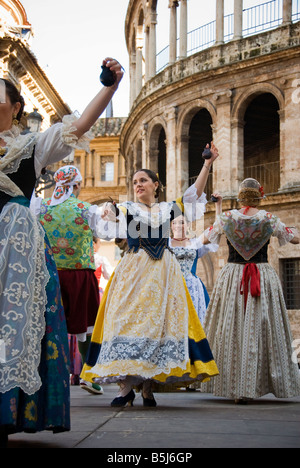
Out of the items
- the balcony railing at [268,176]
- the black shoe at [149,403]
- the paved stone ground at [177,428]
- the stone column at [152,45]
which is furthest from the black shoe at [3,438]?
the stone column at [152,45]

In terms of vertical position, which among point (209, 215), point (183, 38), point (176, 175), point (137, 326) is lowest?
point (137, 326)

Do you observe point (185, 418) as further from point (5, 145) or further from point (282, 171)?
point (282, 171)

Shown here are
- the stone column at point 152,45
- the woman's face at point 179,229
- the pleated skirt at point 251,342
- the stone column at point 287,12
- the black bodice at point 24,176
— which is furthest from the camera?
the stone column at point 152,45

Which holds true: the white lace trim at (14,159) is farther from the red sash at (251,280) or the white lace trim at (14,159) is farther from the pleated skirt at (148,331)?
the red sash at (251,280)

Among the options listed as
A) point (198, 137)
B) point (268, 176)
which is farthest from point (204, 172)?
point (198, 137)

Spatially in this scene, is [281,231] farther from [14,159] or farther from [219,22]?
[219,22]

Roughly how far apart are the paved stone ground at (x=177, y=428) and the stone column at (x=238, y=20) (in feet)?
69.0

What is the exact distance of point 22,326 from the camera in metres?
3.36

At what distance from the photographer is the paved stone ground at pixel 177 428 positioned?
3.50 m

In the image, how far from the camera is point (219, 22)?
1046 inches

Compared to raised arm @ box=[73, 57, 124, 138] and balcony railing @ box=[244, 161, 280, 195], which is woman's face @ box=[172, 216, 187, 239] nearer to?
raised arm @ box=[73, 57, 124, 138]

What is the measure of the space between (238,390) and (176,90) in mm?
21662

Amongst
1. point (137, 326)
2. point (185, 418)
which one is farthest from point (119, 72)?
point (137, 326)
